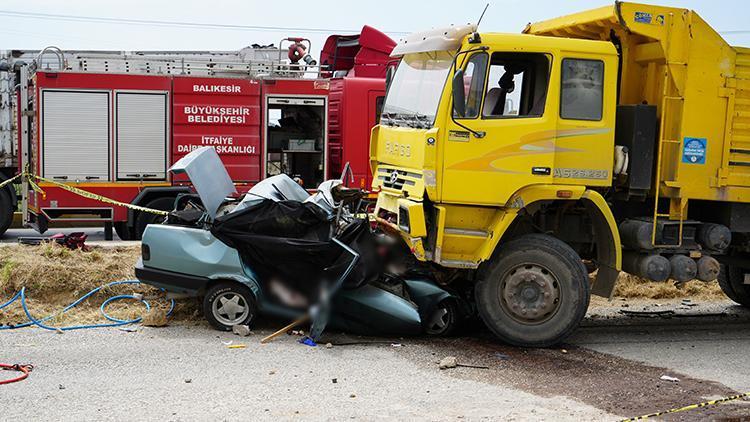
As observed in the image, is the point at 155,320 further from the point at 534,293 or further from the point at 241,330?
the point at 534,293

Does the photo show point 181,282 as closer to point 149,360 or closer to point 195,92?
point 149,360

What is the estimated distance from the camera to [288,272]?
870cm

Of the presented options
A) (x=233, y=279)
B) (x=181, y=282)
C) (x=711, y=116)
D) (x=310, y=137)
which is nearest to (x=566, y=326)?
(x=711, y=116)

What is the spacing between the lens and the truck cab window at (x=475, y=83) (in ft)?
26.9

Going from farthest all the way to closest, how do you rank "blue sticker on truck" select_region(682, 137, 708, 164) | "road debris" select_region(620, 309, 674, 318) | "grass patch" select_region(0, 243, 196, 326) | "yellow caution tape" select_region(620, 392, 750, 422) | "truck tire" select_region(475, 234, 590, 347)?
"road debris" select_region(620, 309, 674, 318) < "grass patch" select_region(0, 243, 196, 326) < "blue sticker on truck" select_region(682, 137, 708, 164) < "truck tire" select_region(475, 234, 590, 347) < "yellow caution tape" select_region(620, 392, 750, 422)

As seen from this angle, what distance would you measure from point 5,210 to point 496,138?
1108 centimetres

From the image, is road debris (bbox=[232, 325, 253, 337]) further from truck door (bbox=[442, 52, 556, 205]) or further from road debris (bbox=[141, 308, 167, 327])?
truck door (bbox=[442, 52, 556, 205])

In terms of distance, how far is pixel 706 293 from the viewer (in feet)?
38.9

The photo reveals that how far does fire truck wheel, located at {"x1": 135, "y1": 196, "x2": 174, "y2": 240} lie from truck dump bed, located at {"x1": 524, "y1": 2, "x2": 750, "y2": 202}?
816cm

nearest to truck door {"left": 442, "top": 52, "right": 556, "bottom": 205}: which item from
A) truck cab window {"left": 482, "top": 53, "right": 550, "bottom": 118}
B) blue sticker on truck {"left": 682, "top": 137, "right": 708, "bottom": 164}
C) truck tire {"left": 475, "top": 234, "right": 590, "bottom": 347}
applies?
truck cab window {"left": 482, "top": 53, "right": 550, "bottom": 118}

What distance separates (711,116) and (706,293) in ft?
12.8

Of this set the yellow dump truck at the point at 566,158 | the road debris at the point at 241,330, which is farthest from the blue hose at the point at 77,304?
the yellow dump truck at the point at 566,158

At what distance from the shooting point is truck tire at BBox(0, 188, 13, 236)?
15.9 meters

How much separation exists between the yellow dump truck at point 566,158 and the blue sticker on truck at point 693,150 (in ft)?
0.06
